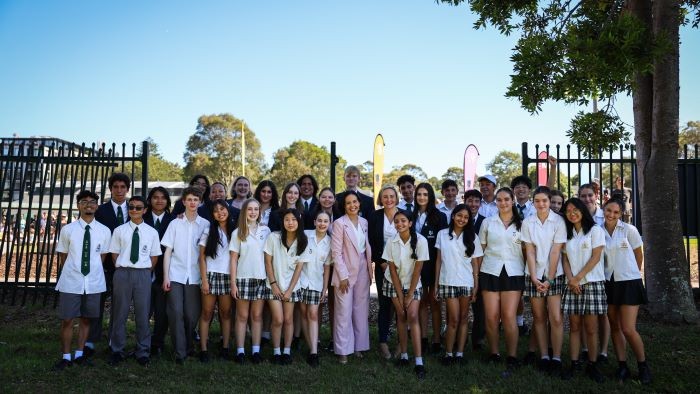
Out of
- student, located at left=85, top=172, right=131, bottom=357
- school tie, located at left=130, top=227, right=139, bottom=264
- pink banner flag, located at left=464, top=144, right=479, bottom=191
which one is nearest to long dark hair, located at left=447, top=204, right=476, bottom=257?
school tie, located at left=130, top=227, right=139, bottom=264

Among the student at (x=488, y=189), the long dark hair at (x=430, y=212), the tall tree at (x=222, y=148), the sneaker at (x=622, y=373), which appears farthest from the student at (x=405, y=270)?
the tall tree at (x=222, y=148)

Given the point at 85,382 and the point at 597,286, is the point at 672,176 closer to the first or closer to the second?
the point at 597,286

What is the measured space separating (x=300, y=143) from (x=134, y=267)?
48.4m

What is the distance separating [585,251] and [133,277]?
436 cm

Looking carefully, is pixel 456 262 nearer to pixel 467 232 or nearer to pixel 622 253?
pixel 467 232

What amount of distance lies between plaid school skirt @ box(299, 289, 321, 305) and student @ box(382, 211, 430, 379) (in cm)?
75

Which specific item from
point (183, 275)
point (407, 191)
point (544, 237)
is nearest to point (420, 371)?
point (544, 237)

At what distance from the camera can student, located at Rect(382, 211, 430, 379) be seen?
5277 millimetres

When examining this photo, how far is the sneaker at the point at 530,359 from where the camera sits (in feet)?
17.5

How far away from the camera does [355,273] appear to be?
5.61m

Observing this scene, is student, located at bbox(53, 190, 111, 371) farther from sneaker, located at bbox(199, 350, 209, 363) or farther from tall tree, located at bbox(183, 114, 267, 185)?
tall tree, located at bbox(183, 114, 267, 185)

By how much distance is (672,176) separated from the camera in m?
6.69

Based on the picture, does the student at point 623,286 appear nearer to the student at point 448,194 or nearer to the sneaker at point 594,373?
the sneaker at point 594,373

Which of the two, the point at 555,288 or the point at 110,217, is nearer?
the point at 555,288
